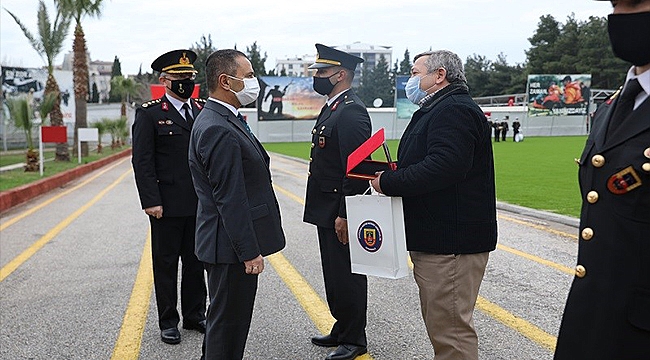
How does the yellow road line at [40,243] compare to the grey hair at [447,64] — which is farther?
the yellow road line at [40,243]

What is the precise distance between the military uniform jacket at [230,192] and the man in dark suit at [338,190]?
76 cm

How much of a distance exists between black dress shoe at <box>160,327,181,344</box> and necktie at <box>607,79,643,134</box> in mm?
3503

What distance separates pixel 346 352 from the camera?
4109 mm

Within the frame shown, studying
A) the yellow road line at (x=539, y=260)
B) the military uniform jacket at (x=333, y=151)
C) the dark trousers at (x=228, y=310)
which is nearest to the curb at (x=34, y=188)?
the yellow road line at (x=539, y=260)

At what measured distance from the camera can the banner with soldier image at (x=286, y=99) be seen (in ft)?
168

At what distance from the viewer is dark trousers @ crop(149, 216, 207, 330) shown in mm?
4668

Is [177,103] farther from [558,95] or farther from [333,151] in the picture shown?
[558,95]

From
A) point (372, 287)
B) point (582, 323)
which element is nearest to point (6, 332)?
point (372, 287)

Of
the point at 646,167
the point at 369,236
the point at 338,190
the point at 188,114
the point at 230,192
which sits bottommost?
the point at 369,236

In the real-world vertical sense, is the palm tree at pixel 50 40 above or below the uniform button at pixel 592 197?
above

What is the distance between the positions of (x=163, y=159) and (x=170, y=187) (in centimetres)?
24

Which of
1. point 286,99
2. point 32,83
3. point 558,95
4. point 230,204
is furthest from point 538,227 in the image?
point 558,95

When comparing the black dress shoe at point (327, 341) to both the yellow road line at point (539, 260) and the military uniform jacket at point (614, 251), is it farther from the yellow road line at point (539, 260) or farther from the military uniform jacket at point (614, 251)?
the yellow road line at point (539, 260)

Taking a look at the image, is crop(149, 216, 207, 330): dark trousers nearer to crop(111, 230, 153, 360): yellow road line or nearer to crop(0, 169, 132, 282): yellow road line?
crop(111, 230, 153, 360): yellow road line
